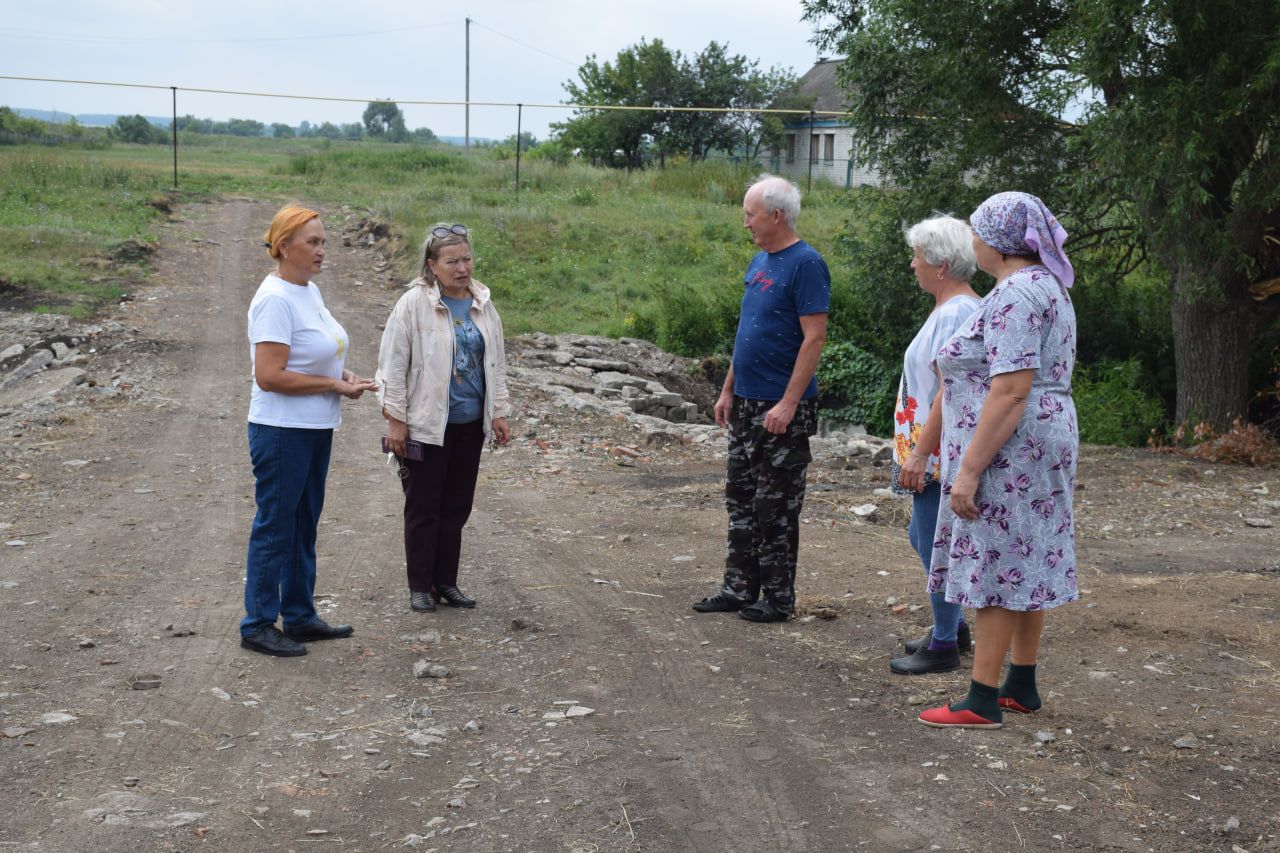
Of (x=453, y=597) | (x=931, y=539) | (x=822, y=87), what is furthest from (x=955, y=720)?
(x=822, y=87)

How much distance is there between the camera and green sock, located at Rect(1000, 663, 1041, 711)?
14.4 feet

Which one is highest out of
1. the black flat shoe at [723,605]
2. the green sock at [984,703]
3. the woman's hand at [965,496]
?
the woman's hand at [965,496]

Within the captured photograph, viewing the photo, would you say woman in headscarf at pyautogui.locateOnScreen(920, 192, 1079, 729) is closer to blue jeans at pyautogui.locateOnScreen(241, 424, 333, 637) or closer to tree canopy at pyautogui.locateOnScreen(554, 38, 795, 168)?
blue jeans at pyautogui.locateOnScreen(241, 424, 333, 637)

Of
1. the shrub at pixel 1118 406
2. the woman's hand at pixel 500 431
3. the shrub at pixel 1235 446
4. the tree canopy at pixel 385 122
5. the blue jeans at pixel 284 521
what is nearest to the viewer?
the blue jeans at pixel 284 521

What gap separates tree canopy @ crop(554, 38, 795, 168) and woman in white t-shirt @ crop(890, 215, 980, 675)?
38404 mm

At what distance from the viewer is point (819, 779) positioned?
3.96 metres

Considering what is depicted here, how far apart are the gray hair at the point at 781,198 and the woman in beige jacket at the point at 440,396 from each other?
1.41 meters

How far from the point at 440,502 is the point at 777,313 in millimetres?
1902

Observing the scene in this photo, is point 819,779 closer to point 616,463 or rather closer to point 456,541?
point 456,541

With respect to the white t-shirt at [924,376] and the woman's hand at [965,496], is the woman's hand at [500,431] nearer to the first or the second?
the white t-shirt at [924,376]

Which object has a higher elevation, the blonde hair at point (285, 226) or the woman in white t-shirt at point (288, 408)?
the blonde hair at point (285, 226)

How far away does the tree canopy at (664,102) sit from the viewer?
4322 centimetres

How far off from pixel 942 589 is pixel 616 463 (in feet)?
20.9

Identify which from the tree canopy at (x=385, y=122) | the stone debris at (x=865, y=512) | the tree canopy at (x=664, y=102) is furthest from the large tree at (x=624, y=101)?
the tree canopy at (x=385, y=122)
